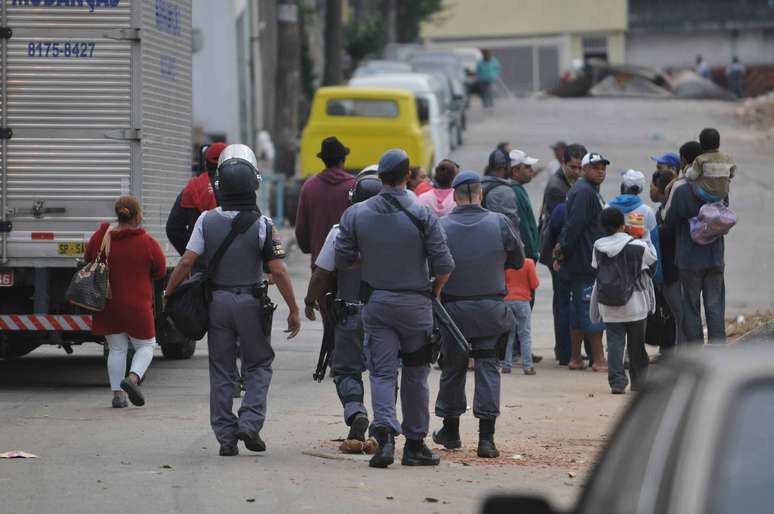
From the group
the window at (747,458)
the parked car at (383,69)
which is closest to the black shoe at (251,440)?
the window at (747,458)

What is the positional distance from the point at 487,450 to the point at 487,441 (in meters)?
0.06

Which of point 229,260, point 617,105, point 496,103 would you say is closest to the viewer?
point 229,260

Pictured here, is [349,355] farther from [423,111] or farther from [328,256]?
[423,111]

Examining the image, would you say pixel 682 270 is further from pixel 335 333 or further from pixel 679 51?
pixel 679 51

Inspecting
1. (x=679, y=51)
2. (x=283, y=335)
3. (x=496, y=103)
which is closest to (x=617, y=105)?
(x=496, y=103)

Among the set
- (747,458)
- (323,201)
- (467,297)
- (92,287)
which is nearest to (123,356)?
(92,287)

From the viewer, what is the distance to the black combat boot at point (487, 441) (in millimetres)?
9883

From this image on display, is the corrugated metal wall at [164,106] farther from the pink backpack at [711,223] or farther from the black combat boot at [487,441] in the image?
the black combat boot at [487,441]

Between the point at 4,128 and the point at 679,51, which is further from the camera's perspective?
the point at 679,51

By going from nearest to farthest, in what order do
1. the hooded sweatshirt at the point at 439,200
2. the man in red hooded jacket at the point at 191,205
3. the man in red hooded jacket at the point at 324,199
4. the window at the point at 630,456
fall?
1. the window at the point at 630,456
2. the man in red hooded jacket at the point at 324,199
3. the man in red hooded jacket at the point at 191,205
4. the hooded sweatshirt at the point at 439,200

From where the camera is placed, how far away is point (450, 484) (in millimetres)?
8961

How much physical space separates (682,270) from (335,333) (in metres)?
3.86

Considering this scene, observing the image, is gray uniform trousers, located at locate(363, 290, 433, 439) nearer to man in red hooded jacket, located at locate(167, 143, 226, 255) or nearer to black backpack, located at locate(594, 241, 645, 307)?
black backpack, located at locate(594, 241, 645, 307)

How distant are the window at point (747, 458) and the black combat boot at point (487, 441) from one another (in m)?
6.43
